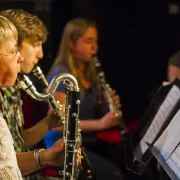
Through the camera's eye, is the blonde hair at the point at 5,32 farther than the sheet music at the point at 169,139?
No

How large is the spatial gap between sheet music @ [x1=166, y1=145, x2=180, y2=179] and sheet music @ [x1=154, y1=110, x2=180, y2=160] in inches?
1.4

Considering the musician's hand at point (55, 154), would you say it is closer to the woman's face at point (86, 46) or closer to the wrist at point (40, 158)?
the wrist at point (40, 158)

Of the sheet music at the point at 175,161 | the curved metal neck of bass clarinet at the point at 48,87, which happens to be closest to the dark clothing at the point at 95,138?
the curved metal neck of bass clarinet at the point at 48,87

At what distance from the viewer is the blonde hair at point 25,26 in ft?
6.37

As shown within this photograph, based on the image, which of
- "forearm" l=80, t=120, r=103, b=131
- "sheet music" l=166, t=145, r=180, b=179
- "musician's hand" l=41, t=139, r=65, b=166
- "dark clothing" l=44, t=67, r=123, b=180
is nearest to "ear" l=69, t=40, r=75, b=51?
"dark clothing" l=44, t=67, r=123, b=180

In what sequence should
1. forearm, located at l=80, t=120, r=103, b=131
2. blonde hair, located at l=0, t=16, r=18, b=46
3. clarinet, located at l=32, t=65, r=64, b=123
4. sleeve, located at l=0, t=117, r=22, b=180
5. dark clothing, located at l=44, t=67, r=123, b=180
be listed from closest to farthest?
1. sleeve, located at l=0, t=117, r=22, b=180
2. blonde hair, located at l=0, t=16, r=18, b=46
3. clarinet, located at l=32, t=65, r=64, b=123
4. dark clothing, located at l=44, t=67, r=123, b=180
5. forearm, located at l=80, t=120, r=103, b=131

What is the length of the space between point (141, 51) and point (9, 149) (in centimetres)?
276

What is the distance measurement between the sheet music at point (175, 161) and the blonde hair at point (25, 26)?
748 mm

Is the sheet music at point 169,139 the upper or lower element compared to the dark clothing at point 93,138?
upper

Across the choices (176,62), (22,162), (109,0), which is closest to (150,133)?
(22,162)

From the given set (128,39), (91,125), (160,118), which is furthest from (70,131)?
(128,39)

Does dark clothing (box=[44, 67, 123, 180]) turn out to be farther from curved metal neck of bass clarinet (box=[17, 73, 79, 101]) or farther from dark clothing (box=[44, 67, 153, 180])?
curved metal neck of bass clarinet (box=[17, 73, 79, 101])

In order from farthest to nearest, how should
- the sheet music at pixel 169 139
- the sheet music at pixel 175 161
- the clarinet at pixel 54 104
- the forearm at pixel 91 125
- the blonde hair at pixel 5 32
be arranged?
the forearm at pixel 91 125, the clarinet at pixel 54 104, the sheet music at pixel 169 139, the sheet music at pixel 175 161, the blonde hair at pixel 5 32

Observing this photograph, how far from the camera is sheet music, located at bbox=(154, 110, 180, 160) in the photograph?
1.69 meters
